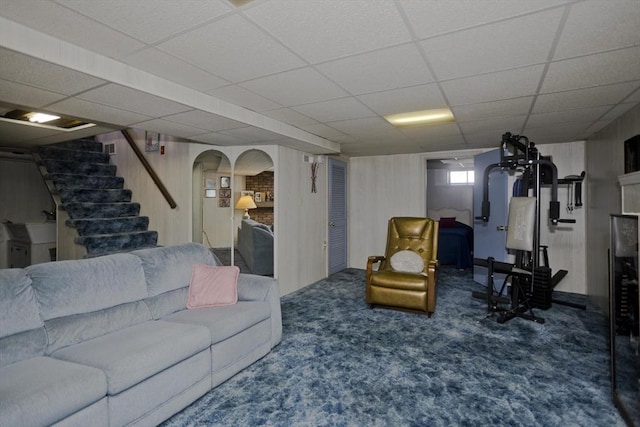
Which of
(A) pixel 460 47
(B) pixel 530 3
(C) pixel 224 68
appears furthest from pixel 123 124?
(B) pixel 530 3

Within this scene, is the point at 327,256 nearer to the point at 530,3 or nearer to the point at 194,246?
the point at 194,246

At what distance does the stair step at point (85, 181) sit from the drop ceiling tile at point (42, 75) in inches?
126

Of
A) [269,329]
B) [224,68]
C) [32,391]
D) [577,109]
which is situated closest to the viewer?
[32,391]

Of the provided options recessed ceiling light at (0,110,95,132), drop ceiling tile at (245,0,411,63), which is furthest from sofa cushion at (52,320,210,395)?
recessed ceiling light at (0,110,95,132)

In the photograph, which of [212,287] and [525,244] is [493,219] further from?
[212,287]

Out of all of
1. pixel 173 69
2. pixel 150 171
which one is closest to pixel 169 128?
pixel 173 69

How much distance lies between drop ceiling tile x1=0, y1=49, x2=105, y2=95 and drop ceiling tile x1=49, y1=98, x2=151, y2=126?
30 centimetres

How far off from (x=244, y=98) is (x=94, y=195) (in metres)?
3.55

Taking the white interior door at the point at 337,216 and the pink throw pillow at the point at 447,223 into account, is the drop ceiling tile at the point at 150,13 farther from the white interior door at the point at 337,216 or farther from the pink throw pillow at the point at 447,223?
the pink throw pillow at the point at 447,223

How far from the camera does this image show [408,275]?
3.90 m

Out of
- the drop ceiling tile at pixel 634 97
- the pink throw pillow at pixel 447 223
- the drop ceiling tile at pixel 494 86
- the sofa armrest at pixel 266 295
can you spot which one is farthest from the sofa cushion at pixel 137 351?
the pink throw pillow at pixel 447 223

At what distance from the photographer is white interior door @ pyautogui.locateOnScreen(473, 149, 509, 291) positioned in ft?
15.6

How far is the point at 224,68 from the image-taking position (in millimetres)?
2232

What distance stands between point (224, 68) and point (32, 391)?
203 cm
